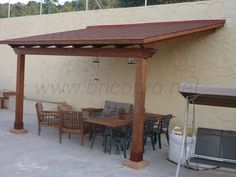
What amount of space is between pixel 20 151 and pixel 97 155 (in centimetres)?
172

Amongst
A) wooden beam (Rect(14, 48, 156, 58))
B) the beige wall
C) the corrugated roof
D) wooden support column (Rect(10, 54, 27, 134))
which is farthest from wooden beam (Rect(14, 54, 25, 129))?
the beige wall

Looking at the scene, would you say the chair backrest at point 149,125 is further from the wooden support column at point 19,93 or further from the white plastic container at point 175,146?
the wooden support column at point 19,93

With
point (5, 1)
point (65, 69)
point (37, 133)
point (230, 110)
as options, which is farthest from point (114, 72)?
point (5, 1)

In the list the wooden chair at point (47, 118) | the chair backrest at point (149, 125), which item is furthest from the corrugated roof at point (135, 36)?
the chair backrest at point (149, 125)

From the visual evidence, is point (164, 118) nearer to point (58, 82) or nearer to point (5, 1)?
point (58, 82)

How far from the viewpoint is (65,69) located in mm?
12930

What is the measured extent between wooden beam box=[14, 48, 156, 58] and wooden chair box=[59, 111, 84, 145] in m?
1.51

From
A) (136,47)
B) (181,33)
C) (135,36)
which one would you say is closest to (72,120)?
(136,47)

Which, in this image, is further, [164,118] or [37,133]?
[37,133]

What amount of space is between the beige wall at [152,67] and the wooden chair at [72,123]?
2732mm

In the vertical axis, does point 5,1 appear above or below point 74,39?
above

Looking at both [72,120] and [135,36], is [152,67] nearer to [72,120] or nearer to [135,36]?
[72,120]

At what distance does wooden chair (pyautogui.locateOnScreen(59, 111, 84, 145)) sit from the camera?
856 centimetres

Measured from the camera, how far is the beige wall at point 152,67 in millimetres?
9180
